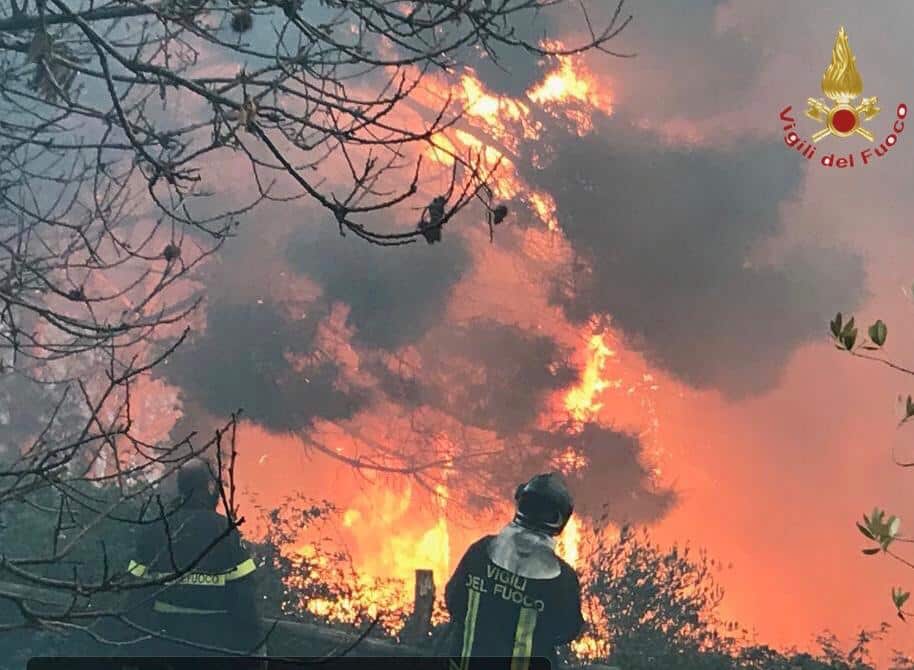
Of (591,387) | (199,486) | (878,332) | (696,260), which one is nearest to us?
(878,332)

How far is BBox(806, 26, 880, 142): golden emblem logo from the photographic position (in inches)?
230

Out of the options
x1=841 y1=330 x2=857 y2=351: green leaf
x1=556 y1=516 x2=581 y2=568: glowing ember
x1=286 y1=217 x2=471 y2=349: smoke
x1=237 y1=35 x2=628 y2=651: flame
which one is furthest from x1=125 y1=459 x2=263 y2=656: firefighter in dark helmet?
x1=841 y1=330 x2=857 y2=351: green leaf

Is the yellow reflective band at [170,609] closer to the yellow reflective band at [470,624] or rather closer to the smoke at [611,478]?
the yellow reflective band at [470,624]

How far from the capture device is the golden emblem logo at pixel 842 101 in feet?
19.2

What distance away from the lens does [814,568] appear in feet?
17.8

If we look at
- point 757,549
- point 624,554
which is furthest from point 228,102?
point 757,549

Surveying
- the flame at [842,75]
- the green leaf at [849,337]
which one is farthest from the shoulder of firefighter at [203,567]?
the flame at [842,75]

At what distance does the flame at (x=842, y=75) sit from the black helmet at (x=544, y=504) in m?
3.12

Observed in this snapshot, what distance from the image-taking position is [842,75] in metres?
5.85

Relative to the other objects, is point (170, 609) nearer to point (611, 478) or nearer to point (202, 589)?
point (202, 589)

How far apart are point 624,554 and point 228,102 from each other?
148 inches

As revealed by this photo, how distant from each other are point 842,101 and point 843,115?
0.11 metres

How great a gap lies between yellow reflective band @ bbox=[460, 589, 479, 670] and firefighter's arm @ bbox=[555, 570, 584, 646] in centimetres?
48

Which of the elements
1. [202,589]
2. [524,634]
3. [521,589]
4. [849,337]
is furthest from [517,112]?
[849,337]
